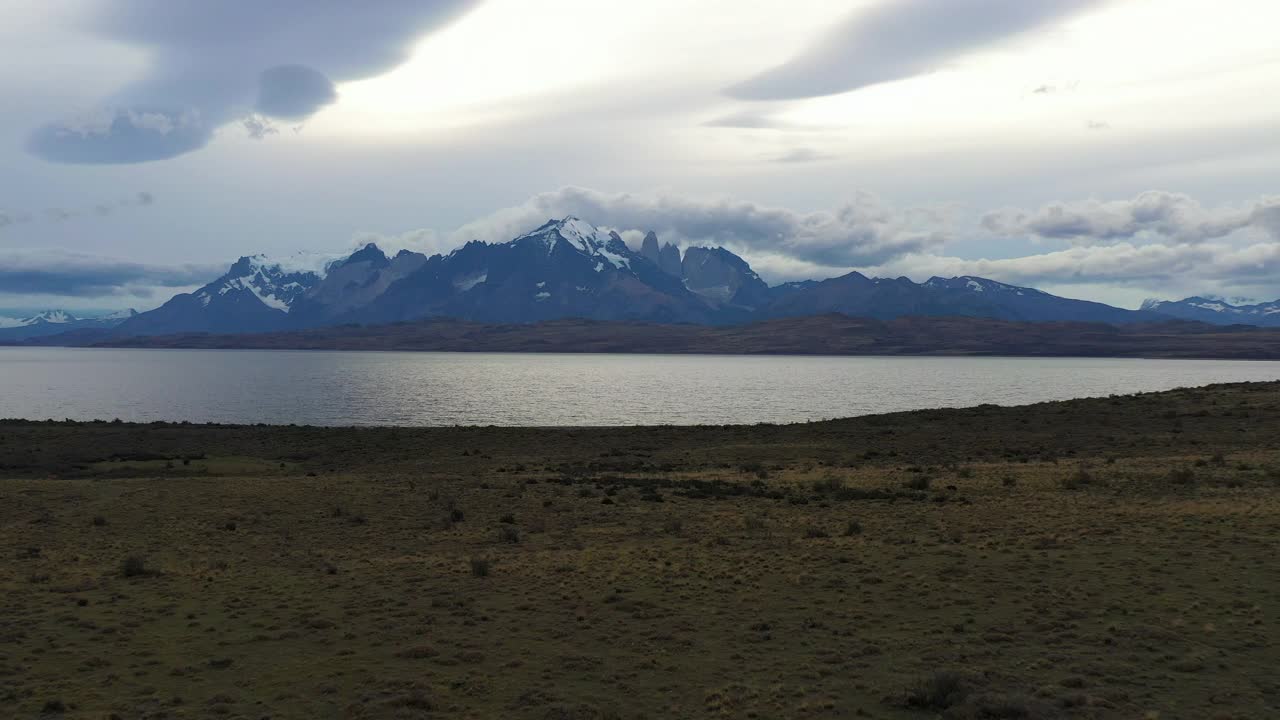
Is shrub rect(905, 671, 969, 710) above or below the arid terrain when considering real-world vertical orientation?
above

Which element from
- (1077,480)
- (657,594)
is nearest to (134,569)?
(657,594)

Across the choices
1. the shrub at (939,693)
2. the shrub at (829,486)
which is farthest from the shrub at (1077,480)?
the shrub at (939,693)

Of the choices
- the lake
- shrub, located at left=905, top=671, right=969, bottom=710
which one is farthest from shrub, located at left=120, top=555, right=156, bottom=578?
the lake

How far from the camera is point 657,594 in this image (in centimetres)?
2044

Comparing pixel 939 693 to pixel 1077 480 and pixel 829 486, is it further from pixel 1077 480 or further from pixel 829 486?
pixel 1077 480

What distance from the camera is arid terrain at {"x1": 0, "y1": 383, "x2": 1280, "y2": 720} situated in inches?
550

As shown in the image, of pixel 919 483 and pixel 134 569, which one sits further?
pixel 919 483

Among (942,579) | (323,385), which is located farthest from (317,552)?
(323,385)

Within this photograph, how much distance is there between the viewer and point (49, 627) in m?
18.0

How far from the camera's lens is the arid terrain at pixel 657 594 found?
45.9 feet

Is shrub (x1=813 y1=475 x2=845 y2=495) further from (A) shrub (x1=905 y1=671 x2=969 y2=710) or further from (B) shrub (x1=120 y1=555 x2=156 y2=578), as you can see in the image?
(B) shrub (x1=120 y1=555 x2=156 y2=578)

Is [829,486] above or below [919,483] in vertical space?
below

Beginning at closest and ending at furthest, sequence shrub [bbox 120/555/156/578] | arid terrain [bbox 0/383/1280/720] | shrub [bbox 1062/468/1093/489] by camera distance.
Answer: arid terrain [bbox 0/383/1280/720] < shrub [bbox 120/555/156/578] < shrub [bbox 1062/468/1093/489]

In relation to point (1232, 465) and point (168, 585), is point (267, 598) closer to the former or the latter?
point (168, 585)
